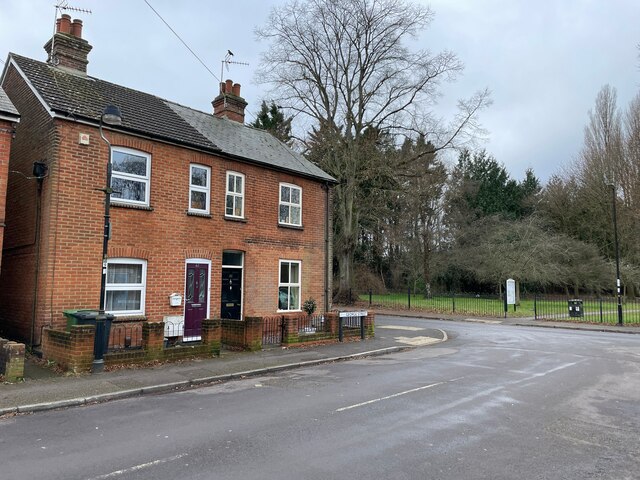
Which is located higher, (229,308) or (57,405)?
(229,308)

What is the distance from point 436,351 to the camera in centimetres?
1412

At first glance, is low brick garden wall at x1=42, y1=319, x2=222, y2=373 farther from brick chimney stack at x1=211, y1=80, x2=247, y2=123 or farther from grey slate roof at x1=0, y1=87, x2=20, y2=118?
brick chimney stack at x1=211, y1=80, x2=247, y2=123

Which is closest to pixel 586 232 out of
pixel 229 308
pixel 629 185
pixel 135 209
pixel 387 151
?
pixel 629 185

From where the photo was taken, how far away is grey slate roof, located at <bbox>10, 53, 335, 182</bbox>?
41.1 feet

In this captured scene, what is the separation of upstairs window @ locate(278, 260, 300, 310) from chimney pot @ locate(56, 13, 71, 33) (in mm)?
10180

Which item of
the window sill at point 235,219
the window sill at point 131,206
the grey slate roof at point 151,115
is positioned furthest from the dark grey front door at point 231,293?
the grey slate roof at point 151,115

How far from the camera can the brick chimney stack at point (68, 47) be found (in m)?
14.5

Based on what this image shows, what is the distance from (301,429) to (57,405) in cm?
411

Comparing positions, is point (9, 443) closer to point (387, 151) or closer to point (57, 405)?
point (57, 405)

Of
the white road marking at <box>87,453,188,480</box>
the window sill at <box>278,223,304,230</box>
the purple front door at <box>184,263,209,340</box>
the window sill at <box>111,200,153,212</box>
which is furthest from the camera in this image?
the window sill at <box>278,223,304,230</box>

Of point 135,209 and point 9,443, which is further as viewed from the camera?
point 135,209

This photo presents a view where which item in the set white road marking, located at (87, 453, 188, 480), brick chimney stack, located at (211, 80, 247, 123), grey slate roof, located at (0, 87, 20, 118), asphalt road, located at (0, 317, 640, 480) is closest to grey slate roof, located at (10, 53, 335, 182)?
grey slate roof, located at (0, 87, 20, 118)

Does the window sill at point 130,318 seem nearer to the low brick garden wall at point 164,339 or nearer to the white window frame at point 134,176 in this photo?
the low brick garden wall at point 164,339

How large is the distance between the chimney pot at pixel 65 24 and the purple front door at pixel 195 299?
844 cm
